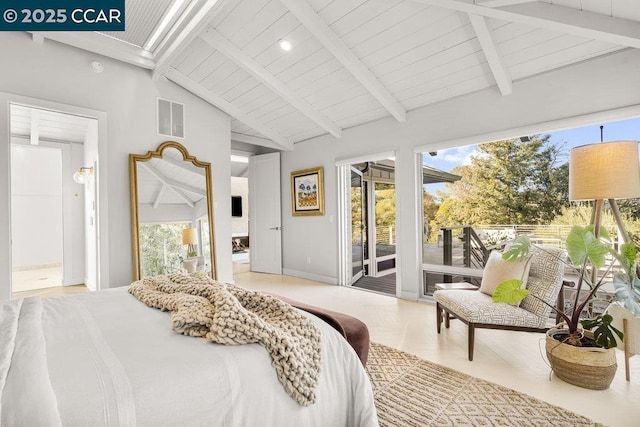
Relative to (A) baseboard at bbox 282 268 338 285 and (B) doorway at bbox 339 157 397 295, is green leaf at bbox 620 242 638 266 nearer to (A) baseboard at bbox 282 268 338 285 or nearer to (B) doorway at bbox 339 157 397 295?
(B) doorway at bbox 339 157 397 295

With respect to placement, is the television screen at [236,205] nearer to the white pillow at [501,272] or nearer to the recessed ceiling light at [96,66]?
the recessed ceiling light at [96,66]

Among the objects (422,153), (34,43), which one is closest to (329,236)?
(422,153)

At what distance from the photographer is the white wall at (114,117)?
312 centimetres

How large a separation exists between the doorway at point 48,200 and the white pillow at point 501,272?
4.25m

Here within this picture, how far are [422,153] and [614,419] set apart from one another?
2898 mm

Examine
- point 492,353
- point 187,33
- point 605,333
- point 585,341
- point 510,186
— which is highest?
point 187,33

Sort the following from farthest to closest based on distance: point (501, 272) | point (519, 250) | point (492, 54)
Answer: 1. point (492, 54)
2. point (501, 272)
3. point (519, 250)

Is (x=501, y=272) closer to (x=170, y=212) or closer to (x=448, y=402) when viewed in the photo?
(x=448, y=402)

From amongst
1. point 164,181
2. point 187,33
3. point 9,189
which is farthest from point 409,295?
point 9,189

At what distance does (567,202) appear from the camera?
2.97 m

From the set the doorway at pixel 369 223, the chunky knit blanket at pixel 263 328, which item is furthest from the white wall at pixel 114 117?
the chunky knit blanket at pixel 263 328

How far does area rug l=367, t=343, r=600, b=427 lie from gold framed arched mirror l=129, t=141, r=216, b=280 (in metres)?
2.93

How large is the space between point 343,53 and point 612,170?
236cm

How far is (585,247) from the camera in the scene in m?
1.90
